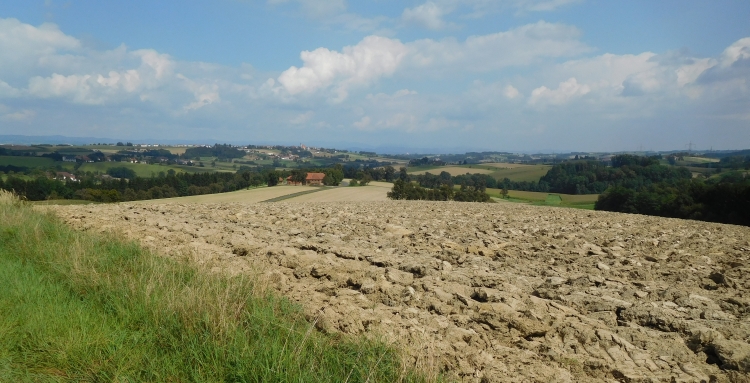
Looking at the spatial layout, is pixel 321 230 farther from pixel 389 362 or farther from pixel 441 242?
pixel 389 362

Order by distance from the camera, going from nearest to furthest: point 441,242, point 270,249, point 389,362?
point 389,362, point 270,249, point 441,242

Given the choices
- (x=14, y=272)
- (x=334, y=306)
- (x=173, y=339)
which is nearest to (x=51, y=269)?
(x=14, y=272)

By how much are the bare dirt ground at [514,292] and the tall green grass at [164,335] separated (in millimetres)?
412

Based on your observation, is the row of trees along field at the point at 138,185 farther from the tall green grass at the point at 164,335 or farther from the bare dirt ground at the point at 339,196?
the tall green grass at the point at 164,335

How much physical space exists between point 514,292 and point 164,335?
3.90 meters

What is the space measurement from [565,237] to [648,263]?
2.73 meters

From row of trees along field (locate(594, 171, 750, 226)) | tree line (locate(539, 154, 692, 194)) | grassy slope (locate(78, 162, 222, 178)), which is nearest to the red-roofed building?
grassy slope (locate(78, 162, 222, 178))

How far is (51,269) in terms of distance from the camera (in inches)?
260

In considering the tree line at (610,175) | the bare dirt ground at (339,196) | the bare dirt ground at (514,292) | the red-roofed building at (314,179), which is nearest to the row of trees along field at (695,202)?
the tree line at (610,175)

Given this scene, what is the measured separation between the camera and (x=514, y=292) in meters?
5.61

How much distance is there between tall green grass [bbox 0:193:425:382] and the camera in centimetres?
368

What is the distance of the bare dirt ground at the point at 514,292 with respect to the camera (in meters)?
3.86

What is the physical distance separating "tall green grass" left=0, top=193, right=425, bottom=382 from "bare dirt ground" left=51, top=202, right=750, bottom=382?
41 cm

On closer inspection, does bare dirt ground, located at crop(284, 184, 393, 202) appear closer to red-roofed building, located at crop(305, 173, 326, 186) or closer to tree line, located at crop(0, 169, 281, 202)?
red-roofed building, located at crop(305, 173, 326, 186)
